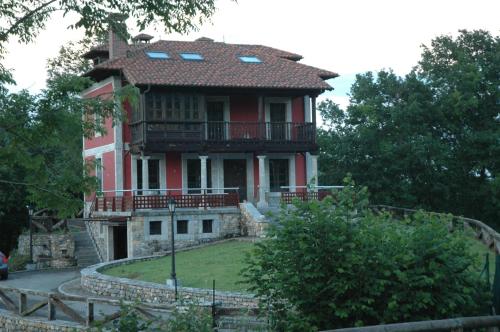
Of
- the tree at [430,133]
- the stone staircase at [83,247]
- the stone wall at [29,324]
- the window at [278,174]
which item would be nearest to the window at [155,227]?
the stone staircase at [83,247]

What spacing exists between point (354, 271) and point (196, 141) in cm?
2049

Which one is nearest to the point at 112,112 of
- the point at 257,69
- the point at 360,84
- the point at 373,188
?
the point at 257,69

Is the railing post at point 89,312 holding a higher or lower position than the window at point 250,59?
lower

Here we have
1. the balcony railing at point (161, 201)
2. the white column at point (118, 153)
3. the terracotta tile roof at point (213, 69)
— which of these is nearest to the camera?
the balcony railing at point (161, 201)

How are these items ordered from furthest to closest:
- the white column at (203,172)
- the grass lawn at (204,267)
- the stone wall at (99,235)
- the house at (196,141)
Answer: the stone wall at (99,235)
the white column at (203,172)
the house at (196,141)
the grass lawn at (204,267)

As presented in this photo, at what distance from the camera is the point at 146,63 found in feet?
104

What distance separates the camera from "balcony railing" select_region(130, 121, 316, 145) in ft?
98.7

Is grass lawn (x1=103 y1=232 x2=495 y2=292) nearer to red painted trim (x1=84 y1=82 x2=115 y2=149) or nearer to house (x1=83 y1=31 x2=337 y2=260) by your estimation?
Result: house (x1=83 y1=31 x2=337 y2=260)

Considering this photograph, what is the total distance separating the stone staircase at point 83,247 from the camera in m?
31.4

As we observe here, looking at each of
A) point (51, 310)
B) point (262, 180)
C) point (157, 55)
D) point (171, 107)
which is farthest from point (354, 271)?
point (157, 55)

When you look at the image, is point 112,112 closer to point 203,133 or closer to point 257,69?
point 203,133

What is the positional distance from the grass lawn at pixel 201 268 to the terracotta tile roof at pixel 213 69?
746 centimetres

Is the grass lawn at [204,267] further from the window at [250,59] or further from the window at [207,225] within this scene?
the window at [250,59]

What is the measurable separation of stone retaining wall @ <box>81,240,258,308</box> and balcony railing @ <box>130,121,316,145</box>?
7289 mm
